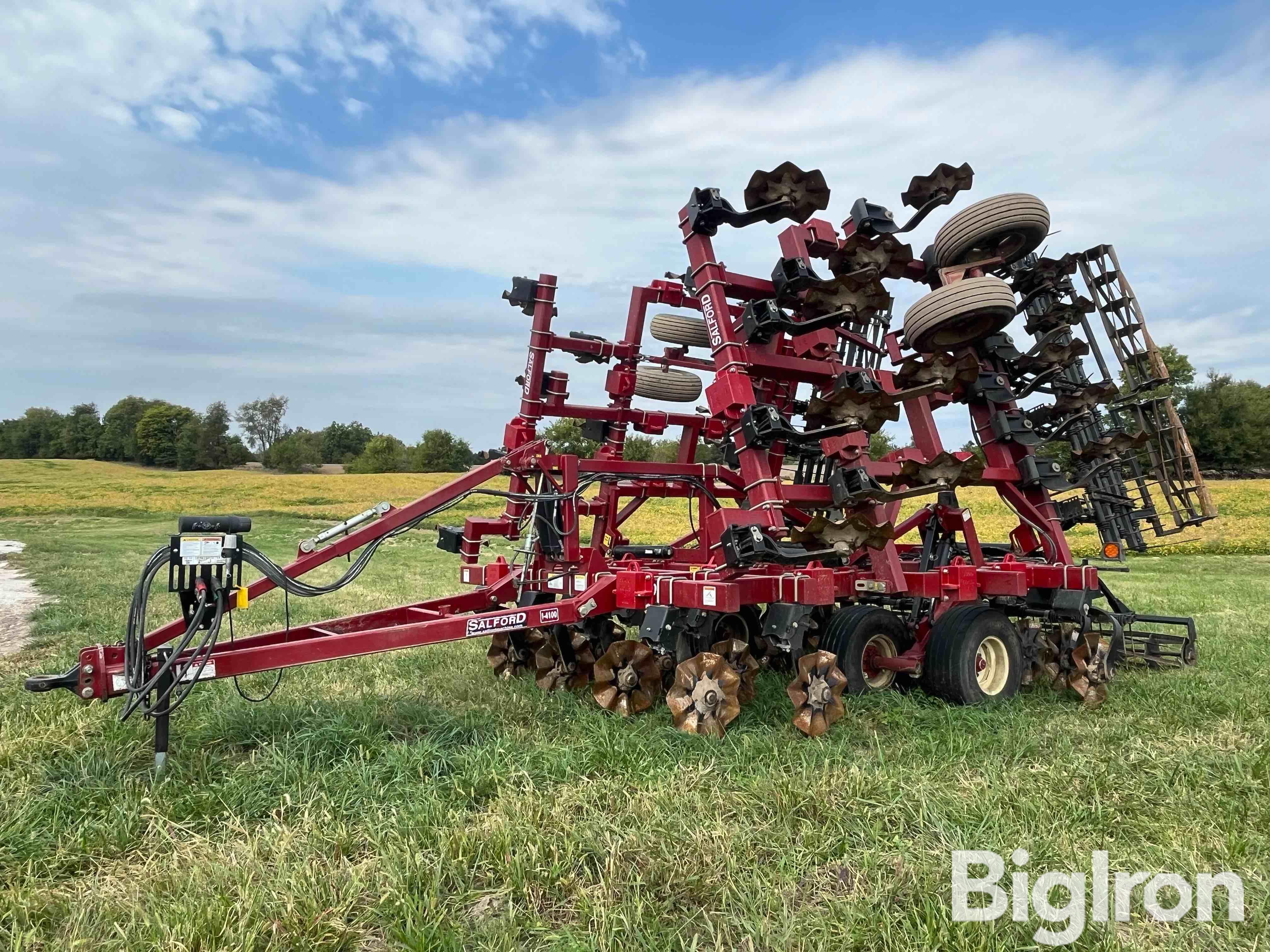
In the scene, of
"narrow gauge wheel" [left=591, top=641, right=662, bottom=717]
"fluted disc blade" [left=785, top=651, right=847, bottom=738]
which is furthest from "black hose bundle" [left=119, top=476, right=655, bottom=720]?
"fluted disc blade" [left=785, top=651, right=847, bottom=738]

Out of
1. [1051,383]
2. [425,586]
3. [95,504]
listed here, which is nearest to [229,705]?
[1051,383]

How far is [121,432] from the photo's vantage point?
263ft

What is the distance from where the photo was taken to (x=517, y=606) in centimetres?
668

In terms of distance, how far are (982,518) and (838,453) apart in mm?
24008

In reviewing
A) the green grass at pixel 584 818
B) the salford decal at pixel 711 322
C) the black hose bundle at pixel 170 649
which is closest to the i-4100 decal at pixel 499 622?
the green grass at pixel 584 818

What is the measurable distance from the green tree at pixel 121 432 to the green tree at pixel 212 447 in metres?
6.92

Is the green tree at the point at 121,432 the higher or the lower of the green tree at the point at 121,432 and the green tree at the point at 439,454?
the higher

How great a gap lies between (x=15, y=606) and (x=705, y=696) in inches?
420

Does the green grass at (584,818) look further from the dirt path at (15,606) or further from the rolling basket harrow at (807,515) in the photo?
the dirt path at (15,606)

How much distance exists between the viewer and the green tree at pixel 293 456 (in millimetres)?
73375

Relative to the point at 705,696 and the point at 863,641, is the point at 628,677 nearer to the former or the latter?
the point at 705,696

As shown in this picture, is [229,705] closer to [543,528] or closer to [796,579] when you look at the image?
[543,528]

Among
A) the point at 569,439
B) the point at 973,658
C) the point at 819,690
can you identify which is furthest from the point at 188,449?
the point at 819,690

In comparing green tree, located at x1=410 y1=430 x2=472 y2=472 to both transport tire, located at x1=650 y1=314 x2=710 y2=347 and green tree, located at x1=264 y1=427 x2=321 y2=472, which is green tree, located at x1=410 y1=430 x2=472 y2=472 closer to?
green tree, located at x1=264 y1=427 x2=321 y2=472
